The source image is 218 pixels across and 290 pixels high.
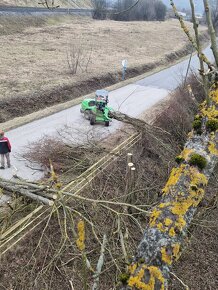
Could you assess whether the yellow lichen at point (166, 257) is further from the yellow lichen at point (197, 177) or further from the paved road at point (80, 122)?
the paved road at point (80, 122)

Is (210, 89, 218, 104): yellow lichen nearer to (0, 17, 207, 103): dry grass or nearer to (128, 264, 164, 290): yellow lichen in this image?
(128, 264, 164, 290): yellow lichen

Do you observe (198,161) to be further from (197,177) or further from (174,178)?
(174,178)

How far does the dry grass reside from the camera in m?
20.9

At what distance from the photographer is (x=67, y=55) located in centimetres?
2547

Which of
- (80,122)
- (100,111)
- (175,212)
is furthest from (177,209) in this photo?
(80,122)

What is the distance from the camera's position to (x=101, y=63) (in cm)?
2725

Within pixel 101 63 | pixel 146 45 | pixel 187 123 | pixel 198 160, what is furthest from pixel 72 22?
pixel 198 160

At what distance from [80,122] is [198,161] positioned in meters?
13.0

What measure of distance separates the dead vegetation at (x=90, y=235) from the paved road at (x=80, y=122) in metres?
2.83

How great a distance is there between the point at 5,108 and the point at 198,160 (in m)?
14.1

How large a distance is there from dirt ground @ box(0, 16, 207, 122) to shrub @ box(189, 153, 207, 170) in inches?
525

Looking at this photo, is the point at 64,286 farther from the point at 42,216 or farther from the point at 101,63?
the point at 101,63

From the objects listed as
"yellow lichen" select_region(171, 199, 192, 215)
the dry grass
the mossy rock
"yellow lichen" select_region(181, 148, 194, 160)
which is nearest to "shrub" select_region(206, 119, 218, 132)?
the mossy rock

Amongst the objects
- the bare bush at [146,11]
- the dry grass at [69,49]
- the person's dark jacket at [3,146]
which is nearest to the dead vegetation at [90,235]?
the person's dark jacket at [3,146]
